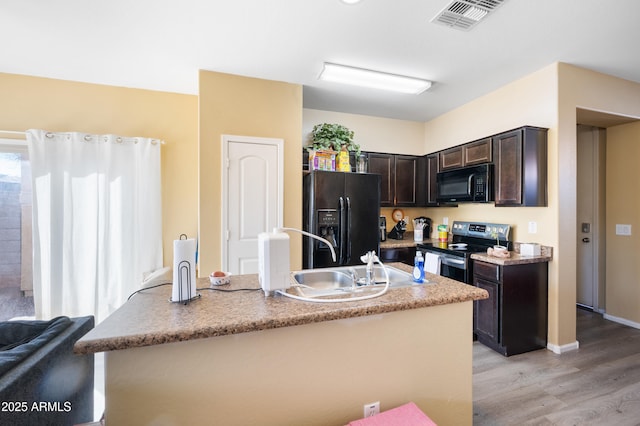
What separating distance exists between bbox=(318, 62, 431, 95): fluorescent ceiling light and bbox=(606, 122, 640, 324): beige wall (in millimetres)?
2373

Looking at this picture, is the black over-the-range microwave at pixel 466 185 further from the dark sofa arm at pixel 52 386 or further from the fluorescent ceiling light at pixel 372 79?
the dark sofa arm at pixel 52 386

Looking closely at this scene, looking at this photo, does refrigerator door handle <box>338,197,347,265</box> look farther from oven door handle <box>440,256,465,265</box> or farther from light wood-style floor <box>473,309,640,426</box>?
light wood-style floor <box>473,309,640,426</box>

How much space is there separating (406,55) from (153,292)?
2632 millimetres

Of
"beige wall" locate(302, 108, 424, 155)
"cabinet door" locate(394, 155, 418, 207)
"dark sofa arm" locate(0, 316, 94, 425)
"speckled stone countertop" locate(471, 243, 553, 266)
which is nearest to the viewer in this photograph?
"dark sofa arm" locate(0, 316, 94, 425)

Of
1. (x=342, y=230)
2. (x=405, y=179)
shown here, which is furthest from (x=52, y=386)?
(x=405, y=179)

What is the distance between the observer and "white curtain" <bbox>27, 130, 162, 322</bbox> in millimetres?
2727

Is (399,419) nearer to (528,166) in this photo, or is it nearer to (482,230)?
(528,166)

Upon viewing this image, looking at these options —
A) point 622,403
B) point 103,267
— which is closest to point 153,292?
point 103,267

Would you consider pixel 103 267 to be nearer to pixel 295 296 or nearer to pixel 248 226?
pixel 248 226

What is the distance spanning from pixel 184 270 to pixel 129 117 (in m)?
2.71

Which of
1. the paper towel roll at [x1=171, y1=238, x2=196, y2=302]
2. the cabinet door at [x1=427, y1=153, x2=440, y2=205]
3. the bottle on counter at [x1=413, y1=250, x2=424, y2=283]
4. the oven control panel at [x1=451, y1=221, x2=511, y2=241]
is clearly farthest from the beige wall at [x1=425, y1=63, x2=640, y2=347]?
the paper towel roll at [x1=171, y1=238, x2=196, y2=302]

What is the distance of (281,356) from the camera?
120 centimetres

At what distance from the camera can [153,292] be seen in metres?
1.44

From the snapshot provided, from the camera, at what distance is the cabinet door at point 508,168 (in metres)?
Answer: 2.65
